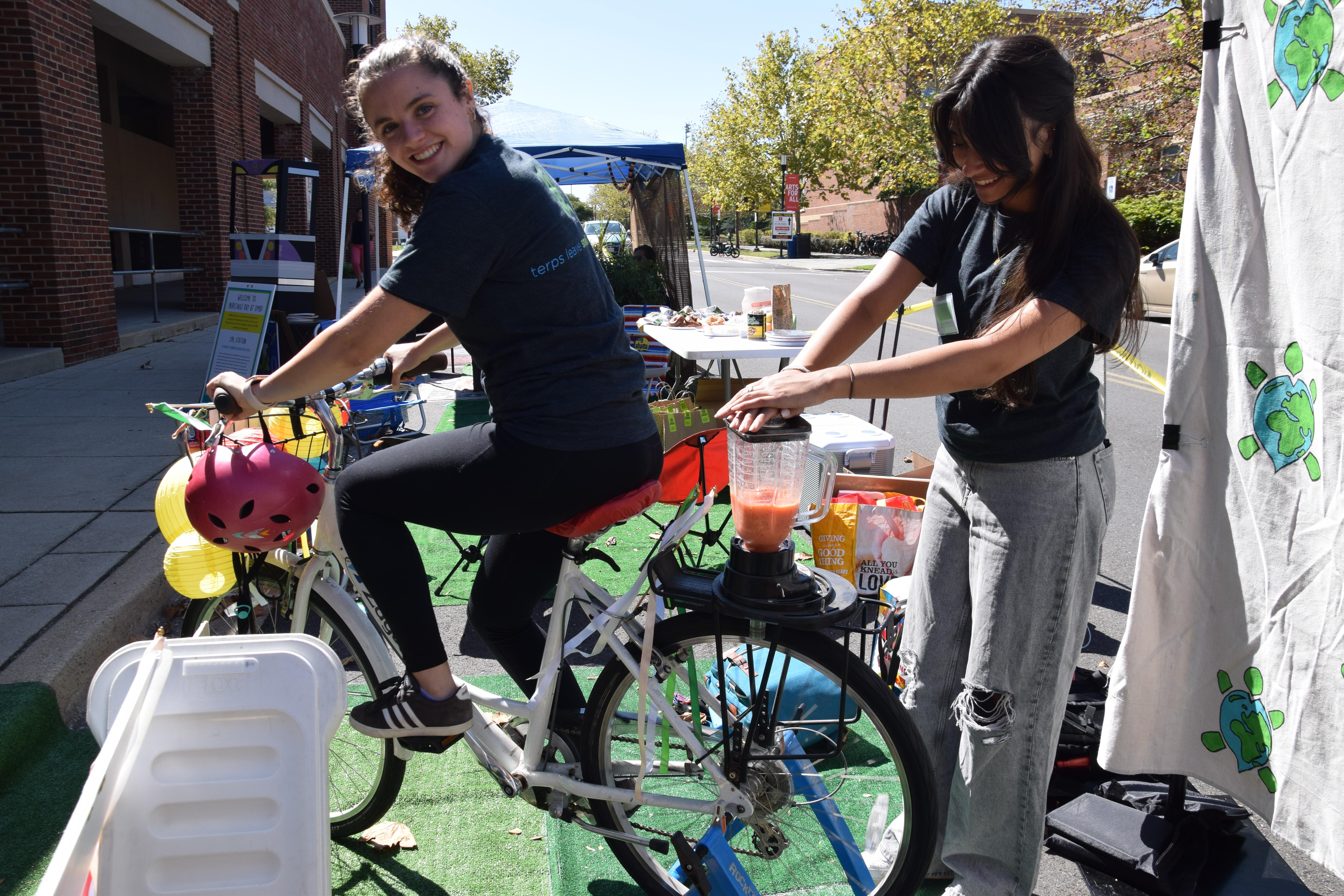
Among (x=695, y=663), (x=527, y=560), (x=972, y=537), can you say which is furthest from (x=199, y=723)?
(x=972, y=537)

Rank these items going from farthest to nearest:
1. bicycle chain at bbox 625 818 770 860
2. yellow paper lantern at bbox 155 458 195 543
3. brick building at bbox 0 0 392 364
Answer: brick building at bbox 0 0 392 364, yellow paper lantern at bbox 155 458 195 543, bicycle chain at bbox 625 818 770 860

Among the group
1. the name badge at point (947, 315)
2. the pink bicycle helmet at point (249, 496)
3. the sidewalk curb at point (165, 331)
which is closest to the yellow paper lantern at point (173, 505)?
the pink bicycle helmet at point (249, 496)

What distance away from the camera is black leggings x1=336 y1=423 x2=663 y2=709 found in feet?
7.15

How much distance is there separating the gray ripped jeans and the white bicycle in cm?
21

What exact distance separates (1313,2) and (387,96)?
196cm

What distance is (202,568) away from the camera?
2.73 meters

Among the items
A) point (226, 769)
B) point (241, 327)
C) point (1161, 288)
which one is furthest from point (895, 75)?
point (226, 769)

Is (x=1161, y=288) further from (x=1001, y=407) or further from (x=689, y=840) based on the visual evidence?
(x=689, y=840)

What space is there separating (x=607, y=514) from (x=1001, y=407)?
0.97m

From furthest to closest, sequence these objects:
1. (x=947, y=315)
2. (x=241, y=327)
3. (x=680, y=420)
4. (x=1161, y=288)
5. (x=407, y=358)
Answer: (x=1161, y=288), (x=241, y=327), (x=680, y=420), (x=407, y=358), (x=947, y=315)

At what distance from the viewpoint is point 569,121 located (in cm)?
1195

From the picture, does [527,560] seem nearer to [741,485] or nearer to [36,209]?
[741,485]

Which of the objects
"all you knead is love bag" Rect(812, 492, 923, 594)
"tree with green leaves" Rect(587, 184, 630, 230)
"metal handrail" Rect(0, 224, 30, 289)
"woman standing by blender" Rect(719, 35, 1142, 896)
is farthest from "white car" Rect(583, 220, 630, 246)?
"woman standing by blender" Rect(719, 35, 1142, 896)

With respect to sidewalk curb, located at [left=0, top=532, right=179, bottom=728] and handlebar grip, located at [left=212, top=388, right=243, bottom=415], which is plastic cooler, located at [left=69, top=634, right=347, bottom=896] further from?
sidewalk curb, located at [left=0, top=532, right=179, bottom=728]
